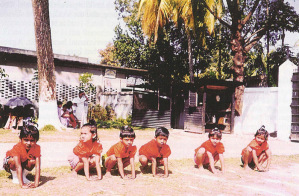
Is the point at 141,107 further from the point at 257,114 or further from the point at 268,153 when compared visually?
the point at 268,153

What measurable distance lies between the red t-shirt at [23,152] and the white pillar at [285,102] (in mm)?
9980

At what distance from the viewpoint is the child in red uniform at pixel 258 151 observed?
5.87m

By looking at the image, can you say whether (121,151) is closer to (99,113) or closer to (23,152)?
(23,152)

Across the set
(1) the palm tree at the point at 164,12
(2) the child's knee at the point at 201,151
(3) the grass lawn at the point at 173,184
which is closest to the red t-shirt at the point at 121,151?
(3) the grass lawn at the point at 173,184

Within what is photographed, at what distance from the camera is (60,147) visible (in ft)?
26.5

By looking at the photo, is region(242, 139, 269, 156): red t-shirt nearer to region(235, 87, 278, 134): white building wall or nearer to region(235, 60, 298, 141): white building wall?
region(235, 60, 298, 141): white building wall

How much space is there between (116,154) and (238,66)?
10785 mm

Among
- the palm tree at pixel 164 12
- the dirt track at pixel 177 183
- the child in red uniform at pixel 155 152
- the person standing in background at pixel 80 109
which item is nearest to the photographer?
the dirt track at pixel 177 183

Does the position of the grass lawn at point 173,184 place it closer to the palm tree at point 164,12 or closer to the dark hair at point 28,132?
the dark hair at point 28,132

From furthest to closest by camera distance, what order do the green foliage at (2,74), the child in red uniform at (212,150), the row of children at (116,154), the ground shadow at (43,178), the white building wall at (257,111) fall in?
the green foliage at (2,74) → the white building wall at (257,111) → the child in red uniform at (212,150) → the ground shadow at (43,178) → the row of children at (116,154)

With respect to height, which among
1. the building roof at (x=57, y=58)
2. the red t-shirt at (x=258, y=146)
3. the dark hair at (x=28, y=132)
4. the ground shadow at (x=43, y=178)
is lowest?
the ground shadow at (x=43, y=178)

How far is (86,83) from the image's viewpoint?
1959cm

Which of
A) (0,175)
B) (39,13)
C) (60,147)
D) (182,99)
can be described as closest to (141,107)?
(182,99)

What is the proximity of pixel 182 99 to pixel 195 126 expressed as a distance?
1.87 m
